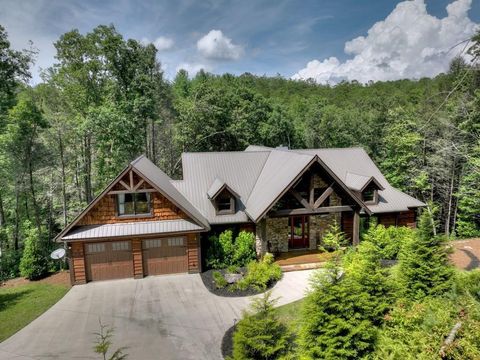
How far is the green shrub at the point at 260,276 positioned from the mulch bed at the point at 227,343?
116 inches

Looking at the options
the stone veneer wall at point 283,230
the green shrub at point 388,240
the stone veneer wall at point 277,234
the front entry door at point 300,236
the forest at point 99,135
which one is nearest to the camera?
the green shrub at point 388,240

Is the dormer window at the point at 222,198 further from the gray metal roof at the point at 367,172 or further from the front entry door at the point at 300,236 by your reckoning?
the gray metal roof at the point at 367,172

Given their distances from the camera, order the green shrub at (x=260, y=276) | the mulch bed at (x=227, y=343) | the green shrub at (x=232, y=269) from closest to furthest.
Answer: the mulch bed at (x=227, y=343)
the green shrub at (x=260, y=276)
the green shrub at (x=232, y=269)

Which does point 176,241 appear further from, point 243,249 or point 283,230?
point 283,230

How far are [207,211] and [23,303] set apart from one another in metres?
9.25

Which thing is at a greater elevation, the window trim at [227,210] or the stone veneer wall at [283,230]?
Answer: the window trim at [227,210]

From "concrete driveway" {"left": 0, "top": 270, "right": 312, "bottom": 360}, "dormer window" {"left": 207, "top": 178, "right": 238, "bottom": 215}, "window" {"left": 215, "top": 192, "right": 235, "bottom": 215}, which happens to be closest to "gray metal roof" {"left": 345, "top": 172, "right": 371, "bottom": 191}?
"concrete driveway" {"left": 0, "top": 270, "right": 312, "bottom": 360}

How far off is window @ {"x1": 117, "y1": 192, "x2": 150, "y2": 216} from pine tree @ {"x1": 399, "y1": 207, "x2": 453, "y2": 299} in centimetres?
1151

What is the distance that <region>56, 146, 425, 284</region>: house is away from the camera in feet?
49.1

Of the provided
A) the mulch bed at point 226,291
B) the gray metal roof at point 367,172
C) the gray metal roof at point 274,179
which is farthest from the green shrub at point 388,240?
the mulch bed at point 226,291

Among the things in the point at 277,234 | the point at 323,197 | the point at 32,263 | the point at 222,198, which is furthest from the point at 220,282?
the point at 32,263

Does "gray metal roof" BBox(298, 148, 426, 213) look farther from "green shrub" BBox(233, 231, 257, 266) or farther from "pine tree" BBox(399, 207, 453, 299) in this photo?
"pine tree" BBox(399, 207, 453, 299)

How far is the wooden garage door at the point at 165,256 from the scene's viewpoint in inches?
613

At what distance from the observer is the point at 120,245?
15258mm
